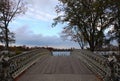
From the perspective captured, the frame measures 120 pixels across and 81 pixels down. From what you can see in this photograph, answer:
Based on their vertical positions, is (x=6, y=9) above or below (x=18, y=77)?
above

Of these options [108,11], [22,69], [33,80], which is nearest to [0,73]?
[33,80]

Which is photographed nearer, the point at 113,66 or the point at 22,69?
the point at 113,66

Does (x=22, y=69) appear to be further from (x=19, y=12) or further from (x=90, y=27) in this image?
(x=19, y=12)

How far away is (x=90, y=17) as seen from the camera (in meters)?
53.9

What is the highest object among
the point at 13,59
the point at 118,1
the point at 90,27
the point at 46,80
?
the point at 118,1

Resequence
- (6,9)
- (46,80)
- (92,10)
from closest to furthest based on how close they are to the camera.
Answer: (46,80)
(92,10)
(6,9)

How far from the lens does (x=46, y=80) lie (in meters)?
19.7

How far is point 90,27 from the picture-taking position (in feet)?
181

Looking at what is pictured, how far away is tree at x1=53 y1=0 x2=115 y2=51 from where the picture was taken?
52731 mm

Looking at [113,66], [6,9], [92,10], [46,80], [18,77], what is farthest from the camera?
[6,9]

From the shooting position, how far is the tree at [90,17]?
173 ft

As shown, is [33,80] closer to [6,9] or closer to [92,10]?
[92,10]

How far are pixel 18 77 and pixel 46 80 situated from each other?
2318 millimetres

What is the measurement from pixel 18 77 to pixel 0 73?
4.13 m
